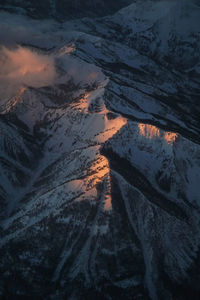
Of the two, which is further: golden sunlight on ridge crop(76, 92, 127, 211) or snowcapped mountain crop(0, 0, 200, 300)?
golden sunlight on ridge crop(76, 92, 127, 211)

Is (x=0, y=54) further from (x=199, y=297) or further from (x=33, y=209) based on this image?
(x=199, y=297)

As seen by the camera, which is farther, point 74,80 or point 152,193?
point 74,80

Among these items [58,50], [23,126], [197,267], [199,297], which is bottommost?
[199,297]

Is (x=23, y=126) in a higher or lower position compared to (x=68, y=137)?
higher

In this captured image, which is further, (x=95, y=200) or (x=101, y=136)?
(x=101, y=136)

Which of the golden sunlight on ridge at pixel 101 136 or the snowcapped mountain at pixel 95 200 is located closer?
the snowcapped mountain at pixel 95 200

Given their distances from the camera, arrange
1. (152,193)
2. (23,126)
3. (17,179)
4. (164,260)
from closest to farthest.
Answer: (164,260) → (152,193) → (17,179) → (23,126)

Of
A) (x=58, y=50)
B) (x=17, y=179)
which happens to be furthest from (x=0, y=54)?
(x=17, y=179)

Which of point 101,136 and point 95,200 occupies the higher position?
point 101,136

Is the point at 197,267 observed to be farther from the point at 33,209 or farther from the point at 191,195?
the point at 33,209

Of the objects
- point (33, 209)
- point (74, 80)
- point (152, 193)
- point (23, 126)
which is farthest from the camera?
point (74, 80)
